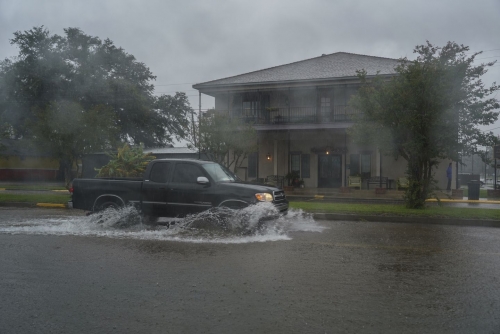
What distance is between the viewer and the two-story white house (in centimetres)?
2467

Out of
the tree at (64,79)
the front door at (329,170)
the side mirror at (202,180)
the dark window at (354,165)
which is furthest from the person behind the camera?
the tree at (64,79)

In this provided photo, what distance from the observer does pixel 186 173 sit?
9773 millimetres

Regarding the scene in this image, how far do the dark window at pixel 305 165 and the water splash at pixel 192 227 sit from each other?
16165mm

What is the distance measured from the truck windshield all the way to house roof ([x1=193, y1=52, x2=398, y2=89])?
15.3 meters

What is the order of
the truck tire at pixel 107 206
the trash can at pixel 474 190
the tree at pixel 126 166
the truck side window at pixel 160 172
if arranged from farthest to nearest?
the trash can at pixel 474 190, the tree at pixel 126 166, the truck tire at pixel 107 206, the truck side window at pixel 160 172

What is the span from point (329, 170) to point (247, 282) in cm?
2137

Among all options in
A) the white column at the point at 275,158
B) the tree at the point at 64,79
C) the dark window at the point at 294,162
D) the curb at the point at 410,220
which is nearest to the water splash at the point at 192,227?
the curb at the point at 410,220

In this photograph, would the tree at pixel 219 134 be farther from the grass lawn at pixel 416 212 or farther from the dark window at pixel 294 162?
the grass lawn at pixel 416 212

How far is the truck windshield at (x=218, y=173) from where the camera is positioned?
9.65 m

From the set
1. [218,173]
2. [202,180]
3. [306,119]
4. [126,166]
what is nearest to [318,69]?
[306,119]

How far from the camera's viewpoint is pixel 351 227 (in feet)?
34.2

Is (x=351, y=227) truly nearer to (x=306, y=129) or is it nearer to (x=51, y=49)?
(x=306, y=129)

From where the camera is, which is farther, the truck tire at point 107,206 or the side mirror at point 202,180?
the truck tire at point 107,206

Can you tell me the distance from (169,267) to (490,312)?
12.6 ft
